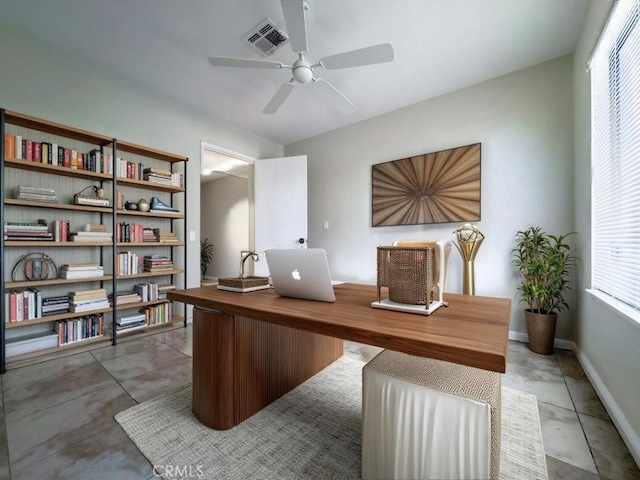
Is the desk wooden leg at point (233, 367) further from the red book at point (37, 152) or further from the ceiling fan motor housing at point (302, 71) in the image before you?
the red book at point (37, 152)

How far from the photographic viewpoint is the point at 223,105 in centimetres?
314

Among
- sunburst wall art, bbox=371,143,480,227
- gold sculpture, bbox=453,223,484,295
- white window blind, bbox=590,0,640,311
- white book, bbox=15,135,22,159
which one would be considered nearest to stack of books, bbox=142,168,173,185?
white book, bbox=15,135,22,159

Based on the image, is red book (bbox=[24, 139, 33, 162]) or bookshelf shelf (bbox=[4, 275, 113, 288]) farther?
red book (bbox=[24, 139, 33, 162])

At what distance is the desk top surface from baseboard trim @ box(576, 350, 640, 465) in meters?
0.80

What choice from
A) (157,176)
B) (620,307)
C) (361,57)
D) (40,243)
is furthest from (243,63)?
(620,307)

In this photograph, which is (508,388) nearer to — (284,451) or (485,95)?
(284,451)

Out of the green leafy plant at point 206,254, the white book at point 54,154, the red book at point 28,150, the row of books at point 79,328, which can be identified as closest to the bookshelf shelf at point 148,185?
the white book at point 54,154

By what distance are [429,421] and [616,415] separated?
4.21 feet

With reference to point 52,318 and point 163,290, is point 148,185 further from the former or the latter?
point 52,318

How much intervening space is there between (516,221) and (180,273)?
3.57 metres

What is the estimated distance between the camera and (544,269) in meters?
2.23

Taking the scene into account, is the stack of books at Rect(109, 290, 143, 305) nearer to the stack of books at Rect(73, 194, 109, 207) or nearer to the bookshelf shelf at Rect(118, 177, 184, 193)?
the stack of books at Rect(73, 194, 109, 207)

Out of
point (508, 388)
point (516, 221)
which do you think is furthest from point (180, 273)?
point (516, 221)

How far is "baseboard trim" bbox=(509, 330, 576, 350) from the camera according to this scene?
2334 millimetres
